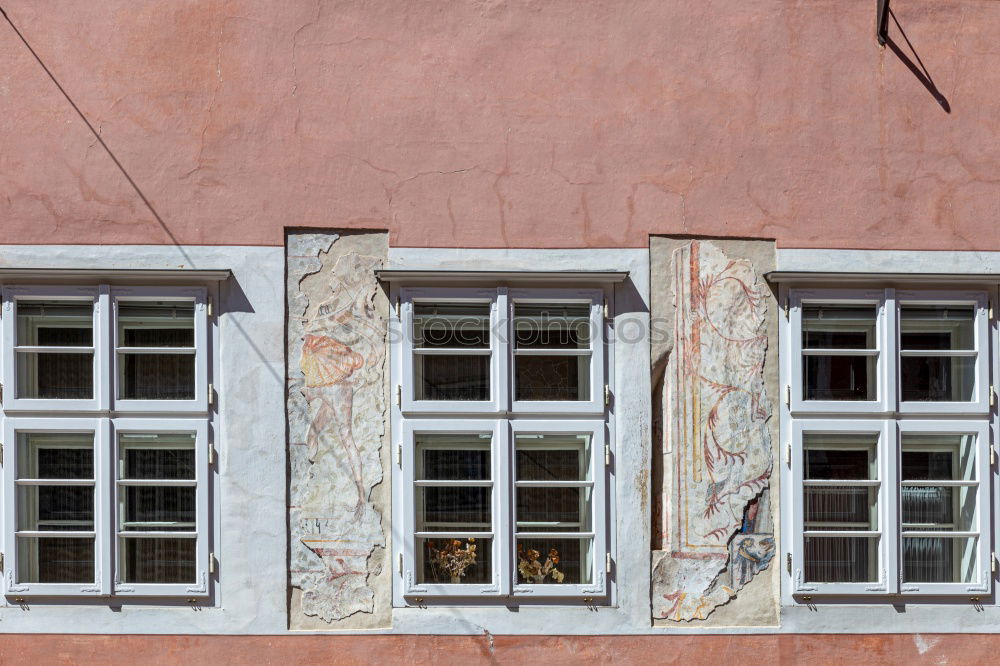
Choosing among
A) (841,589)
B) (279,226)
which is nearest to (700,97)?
(279,226)

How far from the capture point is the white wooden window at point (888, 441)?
17.4 feet

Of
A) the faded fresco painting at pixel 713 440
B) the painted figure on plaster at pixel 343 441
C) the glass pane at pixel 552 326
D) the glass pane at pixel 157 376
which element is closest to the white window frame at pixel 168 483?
the glass pane at pixel 157 376

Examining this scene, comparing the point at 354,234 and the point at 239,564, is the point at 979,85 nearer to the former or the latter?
the point at 354,234

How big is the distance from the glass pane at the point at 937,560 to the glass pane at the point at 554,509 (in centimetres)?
181

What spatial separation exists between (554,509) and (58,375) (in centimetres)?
282

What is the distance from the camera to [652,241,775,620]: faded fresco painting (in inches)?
209

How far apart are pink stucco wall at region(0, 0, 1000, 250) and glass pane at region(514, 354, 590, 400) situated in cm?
65

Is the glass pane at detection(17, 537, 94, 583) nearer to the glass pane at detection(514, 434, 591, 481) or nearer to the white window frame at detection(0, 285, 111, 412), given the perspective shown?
the white window frame at detection(0, 285, 111, 412)

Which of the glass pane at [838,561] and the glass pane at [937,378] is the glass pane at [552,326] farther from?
the glass pane at [937,378]

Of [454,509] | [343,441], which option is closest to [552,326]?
[454,509]

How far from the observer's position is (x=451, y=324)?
532cm

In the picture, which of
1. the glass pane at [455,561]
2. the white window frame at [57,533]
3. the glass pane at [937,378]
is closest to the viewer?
the white window frame at [57,533]

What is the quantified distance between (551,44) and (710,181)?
46.1 inches

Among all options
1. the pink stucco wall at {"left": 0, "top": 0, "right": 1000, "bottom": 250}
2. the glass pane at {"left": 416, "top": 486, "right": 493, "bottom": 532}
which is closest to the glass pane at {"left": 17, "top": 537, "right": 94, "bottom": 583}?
the pink stucco wall at {"left": 0, "top": 0, "right": 1000, "bottom": 250}
